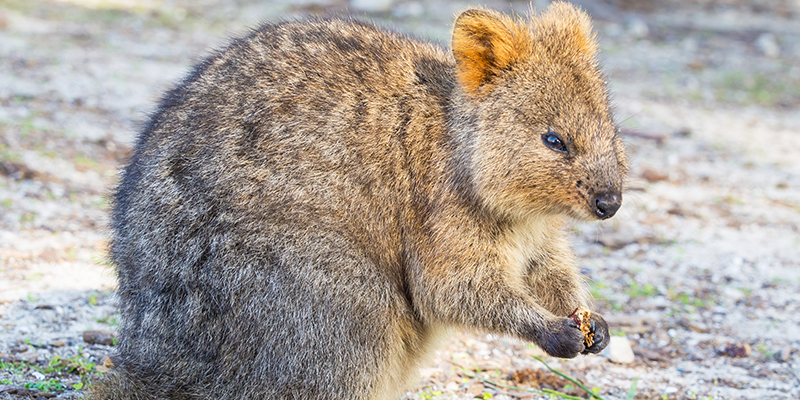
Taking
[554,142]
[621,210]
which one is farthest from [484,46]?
[621,210]

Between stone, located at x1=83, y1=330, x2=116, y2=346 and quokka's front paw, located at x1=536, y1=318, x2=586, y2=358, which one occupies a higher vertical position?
quokka's front paw, located at x1=536, y1=318, x2=586, y2=358

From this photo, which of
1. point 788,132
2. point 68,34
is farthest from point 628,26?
point 68,34

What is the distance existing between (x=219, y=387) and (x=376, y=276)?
87 cm

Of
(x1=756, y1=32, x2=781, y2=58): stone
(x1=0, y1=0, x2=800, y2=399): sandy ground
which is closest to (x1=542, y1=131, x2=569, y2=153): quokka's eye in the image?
(x1=0, y1=0, x2=800, y2=399): sandy ground

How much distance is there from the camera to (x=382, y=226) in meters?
3.72

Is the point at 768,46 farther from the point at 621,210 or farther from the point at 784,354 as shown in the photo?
the point at 784,354

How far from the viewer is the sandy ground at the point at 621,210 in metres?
4.75

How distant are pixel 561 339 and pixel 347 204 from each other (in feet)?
3.86

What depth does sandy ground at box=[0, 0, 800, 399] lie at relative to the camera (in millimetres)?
4754

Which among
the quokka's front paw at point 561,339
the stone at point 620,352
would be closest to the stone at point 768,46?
the stone at point 620,352

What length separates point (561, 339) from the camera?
361cm

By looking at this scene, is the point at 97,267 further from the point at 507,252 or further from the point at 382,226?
the point at 507,252

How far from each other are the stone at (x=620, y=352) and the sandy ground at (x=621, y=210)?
0.06 metres

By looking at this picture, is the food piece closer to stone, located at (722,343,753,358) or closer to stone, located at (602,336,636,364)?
stone, located at (602,336,636,364)
